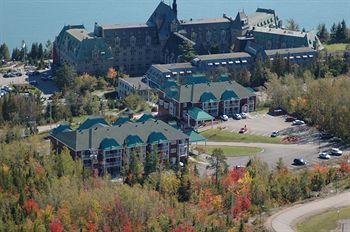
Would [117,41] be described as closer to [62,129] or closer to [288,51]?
[288,51]

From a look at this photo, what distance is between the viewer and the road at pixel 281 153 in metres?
28.3

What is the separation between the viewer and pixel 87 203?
2233cm

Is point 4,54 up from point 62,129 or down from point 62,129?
up

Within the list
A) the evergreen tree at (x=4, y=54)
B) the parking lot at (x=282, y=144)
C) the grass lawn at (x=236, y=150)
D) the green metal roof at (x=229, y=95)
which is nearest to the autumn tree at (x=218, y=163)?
the parking lot at (x=282, y=144)

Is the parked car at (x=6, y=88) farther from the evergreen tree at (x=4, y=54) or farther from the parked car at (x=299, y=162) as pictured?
the parked car at (x=299, y=162)

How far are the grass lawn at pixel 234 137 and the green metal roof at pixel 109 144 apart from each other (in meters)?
4.52

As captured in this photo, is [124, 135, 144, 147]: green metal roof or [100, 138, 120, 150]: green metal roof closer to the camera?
[100, 138, 120, 150]: green metal roof

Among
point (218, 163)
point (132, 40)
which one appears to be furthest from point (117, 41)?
point (218, 163)

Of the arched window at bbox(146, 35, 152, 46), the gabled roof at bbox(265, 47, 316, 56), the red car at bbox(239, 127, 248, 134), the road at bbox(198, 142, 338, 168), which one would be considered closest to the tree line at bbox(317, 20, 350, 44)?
the gabled roof at bbox(265, 47, 316, 56)

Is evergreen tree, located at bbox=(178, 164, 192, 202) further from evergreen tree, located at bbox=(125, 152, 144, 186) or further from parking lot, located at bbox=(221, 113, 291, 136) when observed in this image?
parking lot, located at bbox=(221, 113, 291, 136)

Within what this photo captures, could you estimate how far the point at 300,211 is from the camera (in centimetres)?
2386

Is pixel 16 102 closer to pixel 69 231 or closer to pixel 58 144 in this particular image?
pixel 58 144

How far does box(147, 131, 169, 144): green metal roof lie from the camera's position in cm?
2780

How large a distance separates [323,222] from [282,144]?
294 inches
